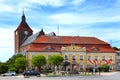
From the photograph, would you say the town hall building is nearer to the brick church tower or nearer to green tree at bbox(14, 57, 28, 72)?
green tree at bbox(14, 57, 28, 72)

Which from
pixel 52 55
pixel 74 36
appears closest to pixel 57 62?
pixel 52 55

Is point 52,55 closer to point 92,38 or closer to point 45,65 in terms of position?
point 45,65

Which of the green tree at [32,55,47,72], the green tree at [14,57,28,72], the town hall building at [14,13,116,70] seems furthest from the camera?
the town hall building at [14,13,116,70]

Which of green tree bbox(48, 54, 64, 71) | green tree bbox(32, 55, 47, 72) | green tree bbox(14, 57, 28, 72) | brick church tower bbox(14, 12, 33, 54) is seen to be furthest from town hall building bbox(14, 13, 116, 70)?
brick church tower bbox(14, 12, 33, 54)

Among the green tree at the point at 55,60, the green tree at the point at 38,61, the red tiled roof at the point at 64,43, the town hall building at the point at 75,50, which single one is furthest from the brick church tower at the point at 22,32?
the green tree at the point at 55,60

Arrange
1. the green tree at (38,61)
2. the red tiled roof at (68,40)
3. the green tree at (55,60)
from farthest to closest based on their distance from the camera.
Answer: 1. the red tiled roof at (68,40)
2. the green tree at (55,60)
3. the green tree at (38,61)

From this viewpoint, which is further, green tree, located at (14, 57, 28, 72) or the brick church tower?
the brick church tower

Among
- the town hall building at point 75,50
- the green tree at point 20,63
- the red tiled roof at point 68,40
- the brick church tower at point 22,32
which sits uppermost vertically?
the brick church tower at point 22,32

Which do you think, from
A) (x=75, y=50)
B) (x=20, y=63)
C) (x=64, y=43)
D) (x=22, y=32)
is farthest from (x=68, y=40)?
(x=22, y=32)

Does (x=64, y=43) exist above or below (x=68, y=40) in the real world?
below

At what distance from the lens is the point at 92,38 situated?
387ft

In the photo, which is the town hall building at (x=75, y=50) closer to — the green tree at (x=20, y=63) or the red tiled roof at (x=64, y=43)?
the red tiled roof at (x=64, y=43)

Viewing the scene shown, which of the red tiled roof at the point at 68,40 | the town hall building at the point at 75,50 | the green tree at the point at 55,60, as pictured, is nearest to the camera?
the green tree at the point at 55,60

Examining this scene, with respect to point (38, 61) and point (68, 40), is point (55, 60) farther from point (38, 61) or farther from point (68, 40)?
point (68, 40)
